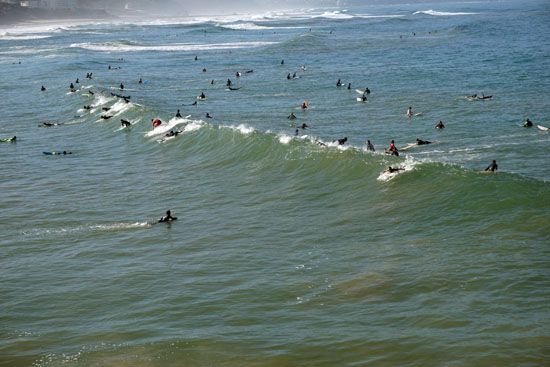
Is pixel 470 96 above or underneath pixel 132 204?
above

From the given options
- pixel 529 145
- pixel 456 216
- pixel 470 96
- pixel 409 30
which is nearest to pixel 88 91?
pixel 470 96

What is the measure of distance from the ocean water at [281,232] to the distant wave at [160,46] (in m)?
51.9

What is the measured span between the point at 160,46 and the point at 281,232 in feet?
313

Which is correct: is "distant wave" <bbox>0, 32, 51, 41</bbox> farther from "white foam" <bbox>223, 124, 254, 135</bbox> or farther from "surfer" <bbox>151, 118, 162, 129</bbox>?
"white foam" <bbox>223, 124, 254, 135</bbox>

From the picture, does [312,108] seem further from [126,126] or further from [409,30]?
[409,30]

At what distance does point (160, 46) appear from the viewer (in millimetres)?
118125

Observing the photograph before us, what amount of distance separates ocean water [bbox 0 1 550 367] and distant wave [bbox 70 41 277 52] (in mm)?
51930

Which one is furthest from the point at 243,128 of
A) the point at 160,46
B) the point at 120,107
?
the point at 160,46

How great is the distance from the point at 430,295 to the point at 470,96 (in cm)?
3551

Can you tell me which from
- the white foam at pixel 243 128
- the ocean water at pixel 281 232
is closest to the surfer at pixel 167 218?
the ocean water at pixel 281 232

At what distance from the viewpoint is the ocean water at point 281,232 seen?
63.9 ft

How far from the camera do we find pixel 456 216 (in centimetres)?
2791

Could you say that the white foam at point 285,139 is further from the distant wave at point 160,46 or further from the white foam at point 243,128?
the distant wave at point 160,46

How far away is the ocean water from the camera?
19469 millimetres
